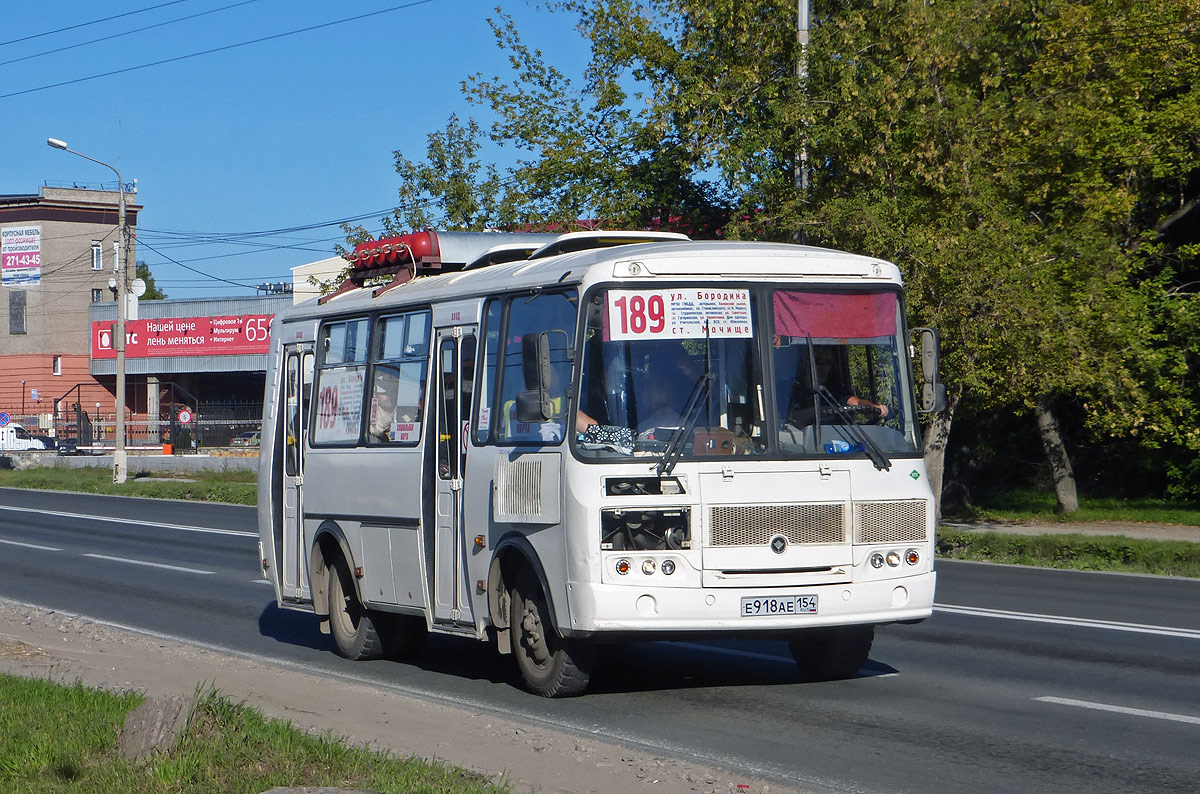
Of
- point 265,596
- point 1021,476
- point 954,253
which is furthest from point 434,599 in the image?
point 1021,476

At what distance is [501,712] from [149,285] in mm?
151100

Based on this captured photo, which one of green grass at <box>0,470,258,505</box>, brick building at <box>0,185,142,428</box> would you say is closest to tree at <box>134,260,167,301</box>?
brick building at <box>0,185,142,428</box>

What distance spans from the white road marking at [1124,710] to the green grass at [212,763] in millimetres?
4208

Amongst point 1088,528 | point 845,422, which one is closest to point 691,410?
point 845,422

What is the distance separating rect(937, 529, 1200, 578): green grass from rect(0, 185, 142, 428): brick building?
70.2m

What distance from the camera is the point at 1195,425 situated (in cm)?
2670

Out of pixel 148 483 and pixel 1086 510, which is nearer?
pixel 1086 510

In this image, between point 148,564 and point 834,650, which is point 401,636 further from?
point 148,564

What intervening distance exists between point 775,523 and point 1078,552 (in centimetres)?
1338

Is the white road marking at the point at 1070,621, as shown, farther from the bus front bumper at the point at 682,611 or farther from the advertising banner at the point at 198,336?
the advertising banner at the point at 198,336

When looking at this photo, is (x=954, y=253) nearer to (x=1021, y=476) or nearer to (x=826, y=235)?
(x=826, y=235)

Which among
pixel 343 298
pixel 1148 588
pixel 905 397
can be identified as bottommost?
pixel 1148 588

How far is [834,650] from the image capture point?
34.1 feet

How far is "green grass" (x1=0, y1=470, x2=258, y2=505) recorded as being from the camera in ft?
133
